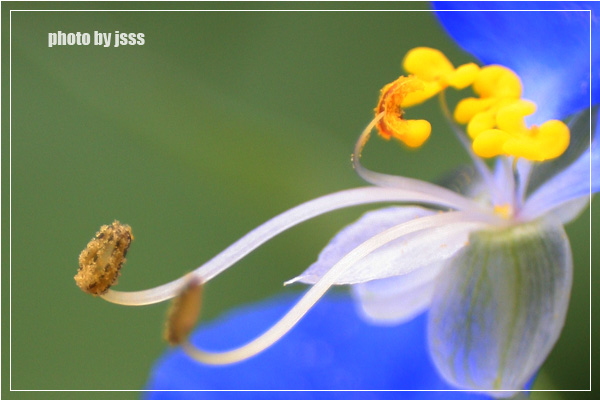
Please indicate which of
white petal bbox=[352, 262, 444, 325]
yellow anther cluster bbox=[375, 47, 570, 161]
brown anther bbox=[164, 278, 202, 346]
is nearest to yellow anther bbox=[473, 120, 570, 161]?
yellow anther cluster bbox=[375, 47, 570, 161]

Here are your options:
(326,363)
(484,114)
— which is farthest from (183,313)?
(326,363)

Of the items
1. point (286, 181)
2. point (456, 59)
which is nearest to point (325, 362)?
point (286, 181)

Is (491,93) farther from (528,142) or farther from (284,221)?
(284,221)

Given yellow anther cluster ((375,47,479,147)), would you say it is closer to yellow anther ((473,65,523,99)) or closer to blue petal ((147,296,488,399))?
yellow anther ((473,65,523,99))

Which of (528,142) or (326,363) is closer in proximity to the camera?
(528,142)

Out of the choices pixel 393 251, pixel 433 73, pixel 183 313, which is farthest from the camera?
pixel 433 73

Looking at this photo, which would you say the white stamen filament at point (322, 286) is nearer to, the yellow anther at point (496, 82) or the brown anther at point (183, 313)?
the brown anther at point (183, 313)
